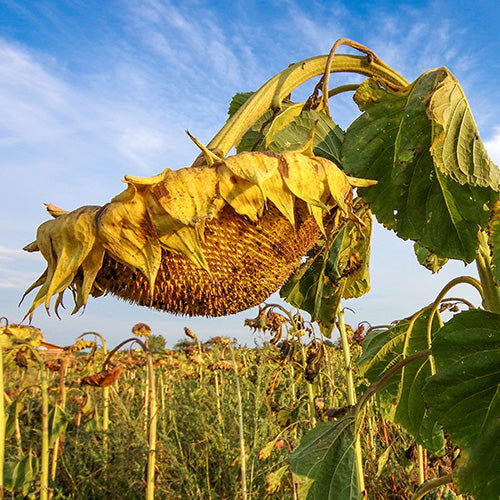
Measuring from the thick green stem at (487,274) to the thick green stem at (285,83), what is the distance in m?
0.56

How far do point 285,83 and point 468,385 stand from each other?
0.93 meters

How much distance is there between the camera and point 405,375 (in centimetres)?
180

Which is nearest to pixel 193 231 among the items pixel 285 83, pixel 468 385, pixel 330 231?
pixel 330 231

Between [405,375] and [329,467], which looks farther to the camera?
[405,375]

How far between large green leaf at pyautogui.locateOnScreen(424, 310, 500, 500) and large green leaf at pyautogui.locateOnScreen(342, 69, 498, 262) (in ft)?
0.62

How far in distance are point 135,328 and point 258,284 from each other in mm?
3987

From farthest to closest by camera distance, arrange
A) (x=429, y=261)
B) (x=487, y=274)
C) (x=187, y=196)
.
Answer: (x=429, y=261)
(x=487, y=274)
(x=187, y=196)

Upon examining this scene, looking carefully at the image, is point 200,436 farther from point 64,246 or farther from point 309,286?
point 64,246

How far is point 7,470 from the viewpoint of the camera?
3518 millimetres

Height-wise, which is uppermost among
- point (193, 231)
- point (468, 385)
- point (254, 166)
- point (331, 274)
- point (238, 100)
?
point (238, 100)

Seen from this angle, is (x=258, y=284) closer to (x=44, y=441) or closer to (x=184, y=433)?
(x=44, y=441)

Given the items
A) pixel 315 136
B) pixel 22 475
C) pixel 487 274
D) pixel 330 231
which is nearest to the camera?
pixel 330 231

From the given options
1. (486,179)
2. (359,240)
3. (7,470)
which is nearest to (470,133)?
(486,179)

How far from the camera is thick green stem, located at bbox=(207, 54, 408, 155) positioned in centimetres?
105
